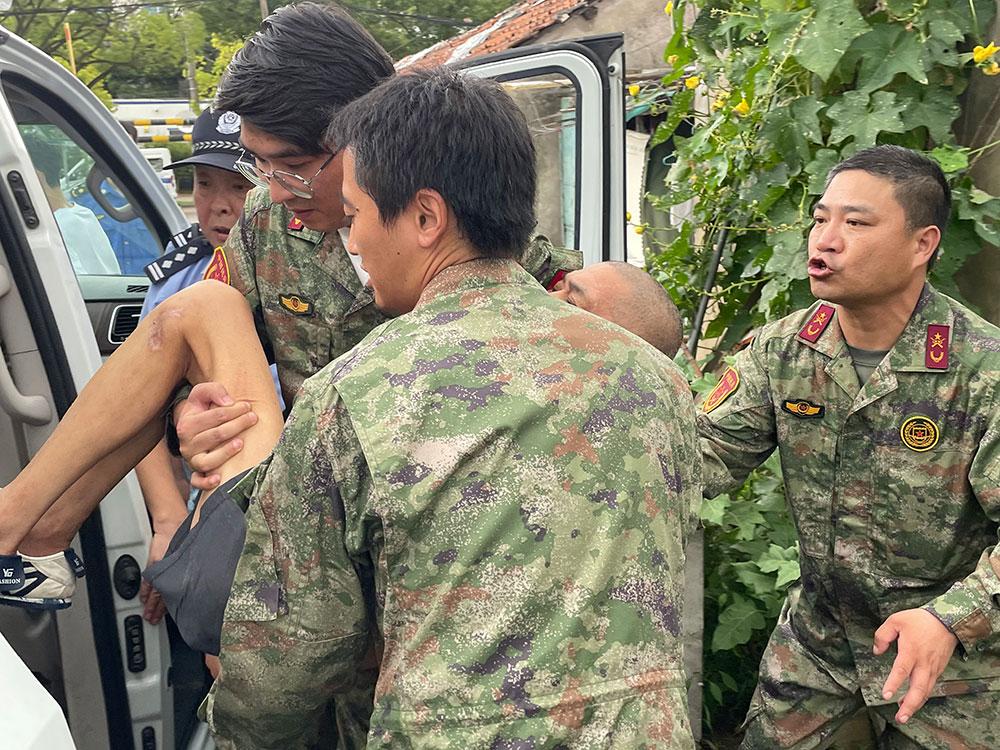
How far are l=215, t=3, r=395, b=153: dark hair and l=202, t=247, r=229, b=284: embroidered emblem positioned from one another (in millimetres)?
344

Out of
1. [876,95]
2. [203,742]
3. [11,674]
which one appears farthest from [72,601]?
[876,95]

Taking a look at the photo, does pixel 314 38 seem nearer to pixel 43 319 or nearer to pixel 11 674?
pixel 43 319

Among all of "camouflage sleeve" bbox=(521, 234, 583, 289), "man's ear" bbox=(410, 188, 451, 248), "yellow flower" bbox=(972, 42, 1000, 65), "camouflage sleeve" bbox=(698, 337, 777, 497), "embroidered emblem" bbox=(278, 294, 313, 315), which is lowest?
"camouflage sleeve" bbox=(698, 337, 777, 497)

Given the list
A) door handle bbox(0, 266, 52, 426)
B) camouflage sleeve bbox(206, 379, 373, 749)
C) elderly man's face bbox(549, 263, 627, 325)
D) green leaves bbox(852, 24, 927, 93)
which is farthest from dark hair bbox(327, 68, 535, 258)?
green leaves bbox(852, 24, 927, 93)

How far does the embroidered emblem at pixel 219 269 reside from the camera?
2.36 m

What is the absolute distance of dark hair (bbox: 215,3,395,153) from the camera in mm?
2082

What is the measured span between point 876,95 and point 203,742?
7.88ft

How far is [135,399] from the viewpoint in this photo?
2.00 meters

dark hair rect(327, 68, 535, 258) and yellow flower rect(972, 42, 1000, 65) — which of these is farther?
yellow flower rect(972, 42, 1000, 65)

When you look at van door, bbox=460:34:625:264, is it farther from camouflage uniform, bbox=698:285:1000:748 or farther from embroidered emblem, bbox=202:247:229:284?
embroidered emblem, bbox=202:247:229:284

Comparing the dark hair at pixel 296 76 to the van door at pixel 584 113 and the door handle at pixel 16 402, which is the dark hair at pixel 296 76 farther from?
the van door at pixel 584 113

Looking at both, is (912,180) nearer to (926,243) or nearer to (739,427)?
(926,243)

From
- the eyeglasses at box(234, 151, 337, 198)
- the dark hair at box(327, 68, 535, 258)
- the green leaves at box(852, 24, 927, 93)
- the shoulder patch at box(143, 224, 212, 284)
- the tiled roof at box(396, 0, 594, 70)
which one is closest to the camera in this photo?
the dark hair at box(327, 68, 535, 258)

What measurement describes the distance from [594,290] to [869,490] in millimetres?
858
